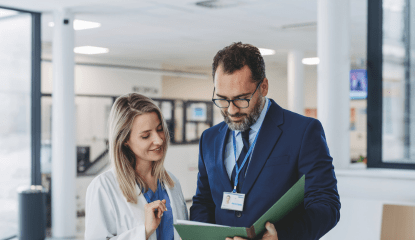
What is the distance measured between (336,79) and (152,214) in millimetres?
2865

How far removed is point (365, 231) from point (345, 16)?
1950 millimetres

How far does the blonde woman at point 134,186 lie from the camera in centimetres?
182

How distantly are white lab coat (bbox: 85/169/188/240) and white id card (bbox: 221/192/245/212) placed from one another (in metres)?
0.34

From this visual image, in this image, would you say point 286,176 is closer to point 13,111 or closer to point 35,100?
point 13,111

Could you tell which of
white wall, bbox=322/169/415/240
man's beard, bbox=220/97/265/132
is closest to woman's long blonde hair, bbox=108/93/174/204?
man's beard, bbox=220/97/265/132

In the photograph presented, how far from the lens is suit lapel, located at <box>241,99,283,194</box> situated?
1.74 metres

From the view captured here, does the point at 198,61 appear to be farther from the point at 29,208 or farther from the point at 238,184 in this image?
the point at 238,184

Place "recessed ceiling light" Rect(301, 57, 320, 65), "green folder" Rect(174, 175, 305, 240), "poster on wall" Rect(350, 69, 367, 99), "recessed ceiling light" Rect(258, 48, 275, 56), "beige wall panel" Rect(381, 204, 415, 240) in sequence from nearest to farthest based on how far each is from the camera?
"green folder" Rect(174, 175, 305, 240), "beige wall panel" Rect(381, 204, 415, 240), "poster on wall" Rect(350, 69, 367, 99), "recessed ceiling light" Rect(258, 48, 275, 56), "recessed ceiling light" Rect(301, 57, 320, 65)

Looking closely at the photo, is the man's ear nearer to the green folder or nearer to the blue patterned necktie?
the blue patterned necktie

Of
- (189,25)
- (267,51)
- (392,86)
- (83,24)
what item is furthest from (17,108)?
(267,51)

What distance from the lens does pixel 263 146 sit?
1.77 meters

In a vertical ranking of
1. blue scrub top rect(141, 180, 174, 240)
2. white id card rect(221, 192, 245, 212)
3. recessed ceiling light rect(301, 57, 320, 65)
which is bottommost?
blue scrub top rect(141, 180, 174, 240)

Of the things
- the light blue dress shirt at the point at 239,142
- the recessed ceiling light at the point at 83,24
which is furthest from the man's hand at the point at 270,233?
the recessed ceiling light at the point at 83,24

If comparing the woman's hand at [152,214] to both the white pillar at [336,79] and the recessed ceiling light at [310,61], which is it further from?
the recessed ceiling light at [310,61]
